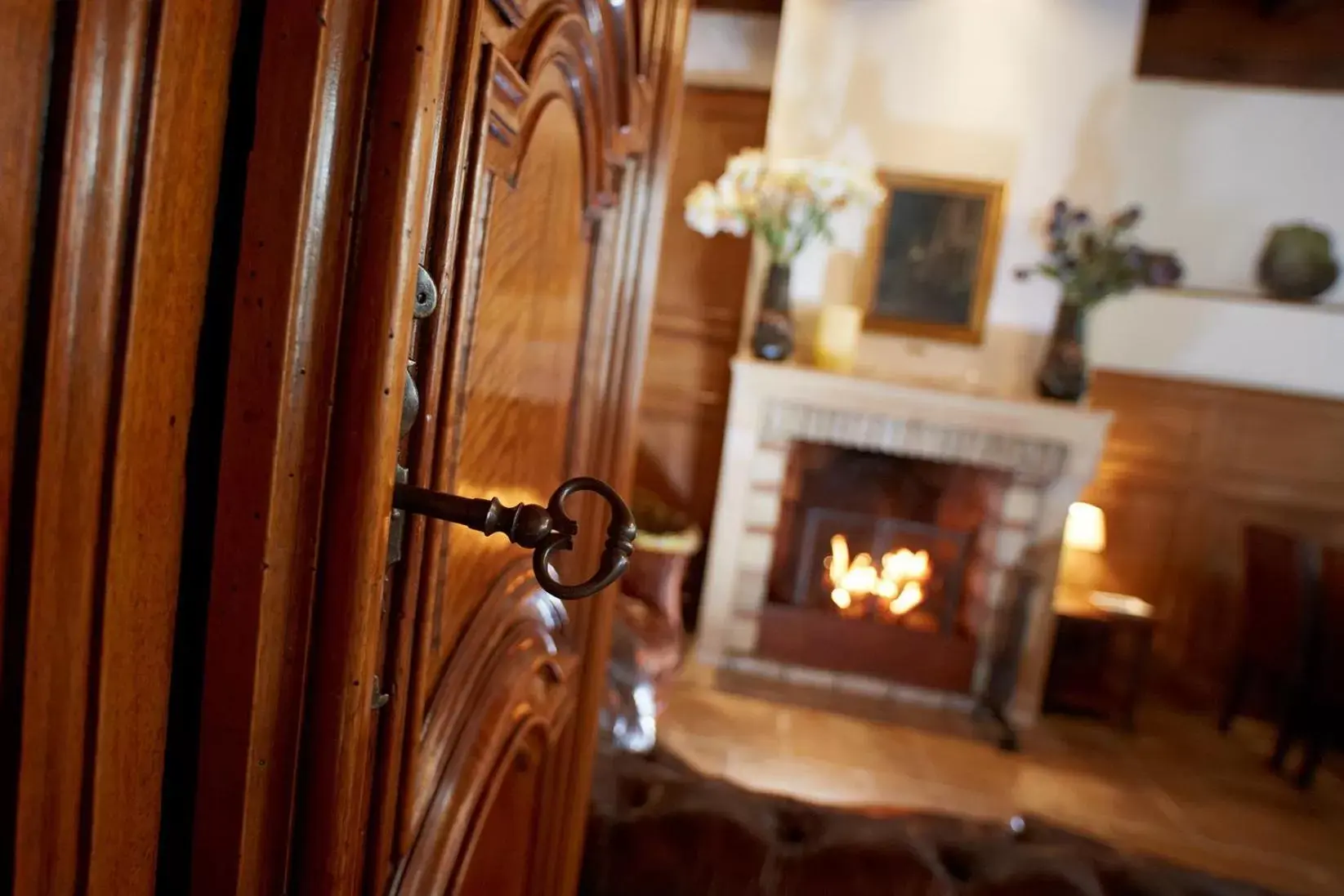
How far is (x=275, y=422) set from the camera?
357mm

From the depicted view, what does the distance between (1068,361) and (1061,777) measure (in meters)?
1.49

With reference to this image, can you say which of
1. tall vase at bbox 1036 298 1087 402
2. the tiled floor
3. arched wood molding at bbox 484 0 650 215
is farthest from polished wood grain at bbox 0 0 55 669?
tall vase at bbox 1036 298 1087 402

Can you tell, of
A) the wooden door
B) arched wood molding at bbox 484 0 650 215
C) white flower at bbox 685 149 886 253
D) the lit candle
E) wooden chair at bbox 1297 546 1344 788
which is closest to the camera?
the wooden door

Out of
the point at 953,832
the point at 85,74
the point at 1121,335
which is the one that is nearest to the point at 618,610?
the point at 953,832

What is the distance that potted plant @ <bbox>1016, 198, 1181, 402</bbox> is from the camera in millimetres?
3082

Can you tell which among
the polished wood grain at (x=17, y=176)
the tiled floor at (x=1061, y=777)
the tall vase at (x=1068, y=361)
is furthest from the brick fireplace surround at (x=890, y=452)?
the polished wood grain at (x=17, y=176)

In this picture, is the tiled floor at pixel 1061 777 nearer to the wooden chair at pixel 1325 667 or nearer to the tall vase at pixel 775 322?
the wooden chair at pixel 1325 667

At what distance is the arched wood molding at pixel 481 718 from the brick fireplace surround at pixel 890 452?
249 centimetres

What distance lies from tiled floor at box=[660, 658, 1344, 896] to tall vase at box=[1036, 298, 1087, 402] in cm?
130

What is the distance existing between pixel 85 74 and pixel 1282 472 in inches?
167

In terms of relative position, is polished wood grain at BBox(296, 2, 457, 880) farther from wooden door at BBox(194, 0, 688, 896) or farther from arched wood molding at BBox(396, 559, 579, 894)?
arched wood molding at BBox(396, 559, 579, 894)

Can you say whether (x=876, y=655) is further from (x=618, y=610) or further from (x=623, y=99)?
(x=623, y=99)

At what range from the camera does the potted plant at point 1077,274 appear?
3082 millimetres

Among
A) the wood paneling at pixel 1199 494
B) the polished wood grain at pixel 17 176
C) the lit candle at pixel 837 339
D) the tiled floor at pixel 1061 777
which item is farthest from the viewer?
the wood paneling at pixel 1199 494
